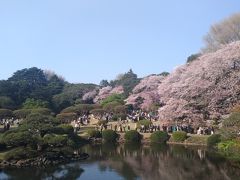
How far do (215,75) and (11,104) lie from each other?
36872 millimetres

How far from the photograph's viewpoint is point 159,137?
43469 millimetres

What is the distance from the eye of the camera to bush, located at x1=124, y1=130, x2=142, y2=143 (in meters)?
44.8

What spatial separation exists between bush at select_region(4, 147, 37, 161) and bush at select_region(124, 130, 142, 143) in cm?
1691

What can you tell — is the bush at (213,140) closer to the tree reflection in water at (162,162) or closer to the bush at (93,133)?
the tree reflection in water at (162,162)

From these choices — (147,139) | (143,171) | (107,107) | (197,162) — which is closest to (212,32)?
(107,107)

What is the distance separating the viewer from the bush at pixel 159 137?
1710 inches

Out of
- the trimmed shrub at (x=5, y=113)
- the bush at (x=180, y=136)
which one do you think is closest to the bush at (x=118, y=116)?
the trimmed shrub at (x=5, y=113)

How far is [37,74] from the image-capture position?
3959 inches

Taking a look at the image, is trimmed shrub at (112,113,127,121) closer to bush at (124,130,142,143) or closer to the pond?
bush at (124,130,142,143)

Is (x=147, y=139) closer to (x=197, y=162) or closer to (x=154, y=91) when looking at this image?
(x=197, y=162)

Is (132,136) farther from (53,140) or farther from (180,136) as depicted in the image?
(53,140)

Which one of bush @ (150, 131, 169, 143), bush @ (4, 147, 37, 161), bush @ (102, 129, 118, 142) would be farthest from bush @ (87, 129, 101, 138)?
bush @ (4, 147, 37, 161)

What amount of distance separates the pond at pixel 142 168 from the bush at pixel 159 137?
5.29m

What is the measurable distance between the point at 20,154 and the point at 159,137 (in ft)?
59.6
